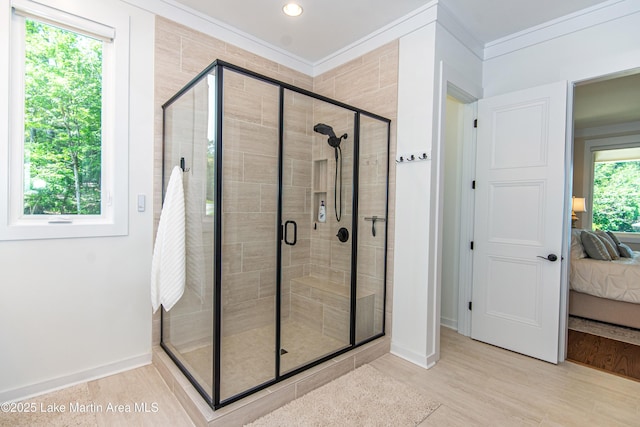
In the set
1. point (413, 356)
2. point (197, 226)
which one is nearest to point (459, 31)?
point (197, 226)

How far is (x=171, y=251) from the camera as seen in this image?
2.03m

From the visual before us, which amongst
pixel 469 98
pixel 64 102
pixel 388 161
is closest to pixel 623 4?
pixel 469 98

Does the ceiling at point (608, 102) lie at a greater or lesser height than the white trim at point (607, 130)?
greater

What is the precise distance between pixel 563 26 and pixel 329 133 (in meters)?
2.11

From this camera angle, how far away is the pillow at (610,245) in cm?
377

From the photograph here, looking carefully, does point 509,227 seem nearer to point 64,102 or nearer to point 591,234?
point 591,234

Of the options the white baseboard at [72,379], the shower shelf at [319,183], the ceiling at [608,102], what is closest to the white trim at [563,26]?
the ceiling at [608,102]

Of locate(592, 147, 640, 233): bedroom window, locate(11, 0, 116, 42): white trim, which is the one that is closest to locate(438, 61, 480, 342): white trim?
locate(11, 0, 116, 42): white trim

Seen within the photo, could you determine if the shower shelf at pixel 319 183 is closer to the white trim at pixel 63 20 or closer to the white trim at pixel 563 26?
the white trim at pixel 63 20

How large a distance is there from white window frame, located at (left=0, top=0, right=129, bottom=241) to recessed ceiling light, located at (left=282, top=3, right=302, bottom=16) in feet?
3.90

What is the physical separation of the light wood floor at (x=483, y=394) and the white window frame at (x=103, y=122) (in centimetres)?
105

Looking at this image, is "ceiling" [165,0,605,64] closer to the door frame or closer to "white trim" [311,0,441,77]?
"white trim" [311,0,441,77]

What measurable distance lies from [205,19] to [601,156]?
6.90m

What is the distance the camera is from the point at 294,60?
333 centimetres
